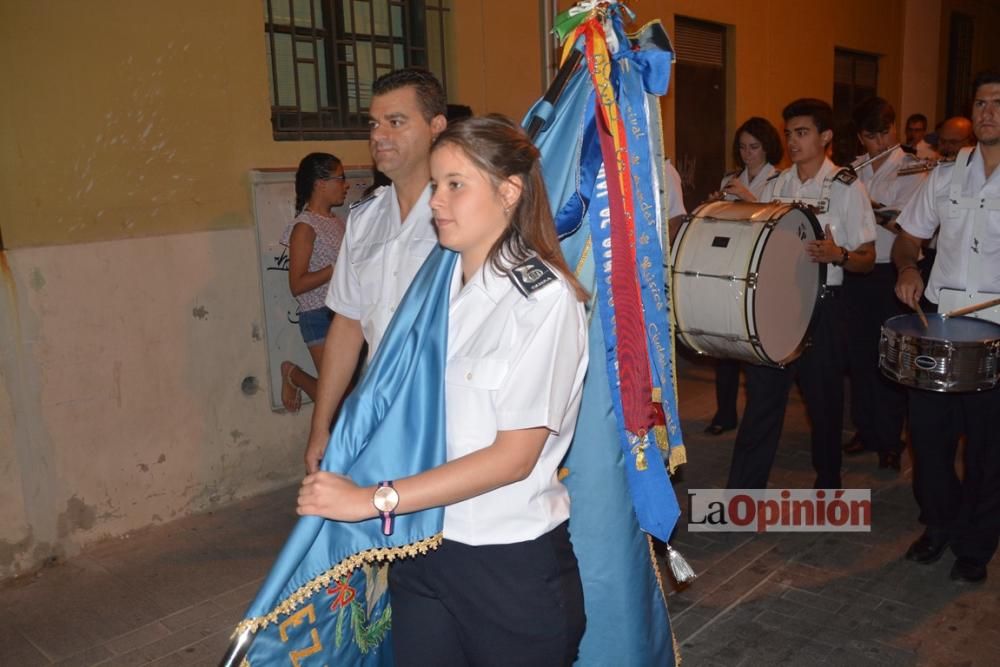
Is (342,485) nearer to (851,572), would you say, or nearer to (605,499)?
(605,499)

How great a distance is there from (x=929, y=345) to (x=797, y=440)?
254 cm

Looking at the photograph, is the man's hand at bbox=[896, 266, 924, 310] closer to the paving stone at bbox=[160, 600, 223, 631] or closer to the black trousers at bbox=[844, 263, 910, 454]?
the black trousers at bbox=[844, 263, 910, 454]

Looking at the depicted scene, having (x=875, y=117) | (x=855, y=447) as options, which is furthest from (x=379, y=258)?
(x=875, y=117)

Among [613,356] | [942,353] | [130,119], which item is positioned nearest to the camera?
[613,356]

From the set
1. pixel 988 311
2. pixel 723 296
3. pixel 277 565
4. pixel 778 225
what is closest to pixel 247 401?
pixel 723 296

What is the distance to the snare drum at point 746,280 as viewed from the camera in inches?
170

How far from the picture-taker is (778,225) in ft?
14.6

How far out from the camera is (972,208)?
13.6 feet

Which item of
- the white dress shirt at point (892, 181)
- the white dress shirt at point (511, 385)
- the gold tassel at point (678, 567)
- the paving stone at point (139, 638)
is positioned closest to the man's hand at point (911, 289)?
the gold tassel at point (678, 567)

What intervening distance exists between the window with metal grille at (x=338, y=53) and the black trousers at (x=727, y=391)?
2823mm

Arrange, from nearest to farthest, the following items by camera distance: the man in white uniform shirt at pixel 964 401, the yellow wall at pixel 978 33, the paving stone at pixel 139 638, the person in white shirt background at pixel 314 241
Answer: the paving stone at pixel 139 638 < the man in white uniform shirt at pixel 964 401 < the person in white shirt background at pixel 314 241 < the yellow wall at pixel 978 33

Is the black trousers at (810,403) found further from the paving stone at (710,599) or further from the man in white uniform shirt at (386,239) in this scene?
the man in white uniform shirt at (386,239)

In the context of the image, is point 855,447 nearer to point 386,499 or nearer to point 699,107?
point 699,107

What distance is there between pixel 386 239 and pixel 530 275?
1.31 m
